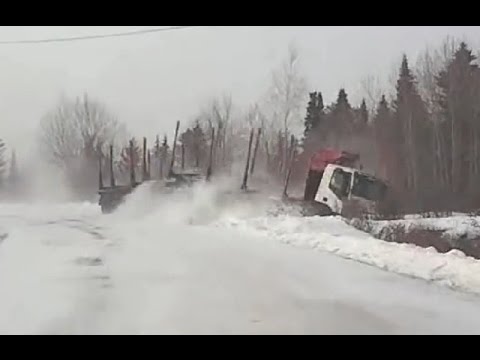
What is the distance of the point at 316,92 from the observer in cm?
702

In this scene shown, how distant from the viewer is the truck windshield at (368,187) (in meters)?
7.52

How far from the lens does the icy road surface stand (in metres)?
4.64

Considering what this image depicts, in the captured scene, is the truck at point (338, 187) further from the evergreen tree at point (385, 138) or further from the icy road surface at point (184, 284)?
the icy road surface at point (184, 284)

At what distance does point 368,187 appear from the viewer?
25.2ft

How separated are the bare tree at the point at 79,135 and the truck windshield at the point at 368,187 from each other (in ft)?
9.08

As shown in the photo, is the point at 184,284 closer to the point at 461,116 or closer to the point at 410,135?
the point at 410,135

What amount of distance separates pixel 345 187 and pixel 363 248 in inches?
36.0

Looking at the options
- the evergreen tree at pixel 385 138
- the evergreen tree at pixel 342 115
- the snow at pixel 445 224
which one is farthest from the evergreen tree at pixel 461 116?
the evergreen tree at pixel 342 115

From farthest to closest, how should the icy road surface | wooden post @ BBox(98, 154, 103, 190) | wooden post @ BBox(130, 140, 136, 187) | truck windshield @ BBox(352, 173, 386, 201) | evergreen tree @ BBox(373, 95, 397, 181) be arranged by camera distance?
truck windshield @ BBox(352, 173, 386, 201), evergreen tree @ BBox(373, 95, 397, 181), wooden post @ BBox(130, 140, 136, 187), wooden post @ BBox(98, 154, 103, 190), the icy road surface

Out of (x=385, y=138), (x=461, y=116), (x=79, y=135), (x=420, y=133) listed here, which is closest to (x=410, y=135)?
(x=420, y=133)

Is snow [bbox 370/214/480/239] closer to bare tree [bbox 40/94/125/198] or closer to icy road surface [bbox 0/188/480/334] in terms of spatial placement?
icy road surface [bbox 0/188/480/334]

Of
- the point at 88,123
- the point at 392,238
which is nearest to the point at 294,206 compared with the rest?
the point at 392,238

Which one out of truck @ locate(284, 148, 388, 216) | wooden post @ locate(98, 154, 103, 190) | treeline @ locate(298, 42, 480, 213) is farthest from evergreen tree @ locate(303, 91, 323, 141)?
wooden post @ locate(98, 154, 103, 190)

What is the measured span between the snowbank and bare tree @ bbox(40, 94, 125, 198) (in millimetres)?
1444
